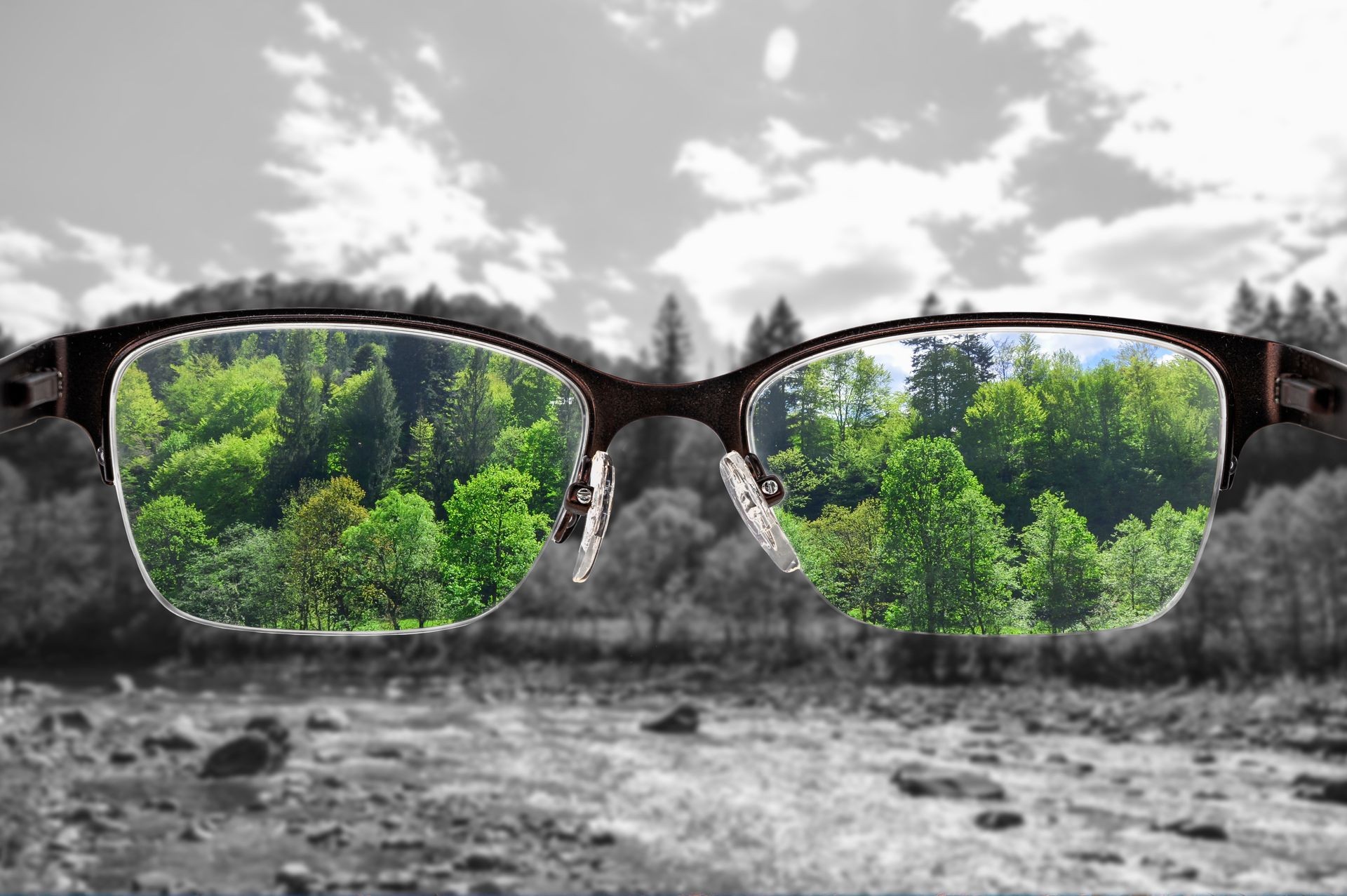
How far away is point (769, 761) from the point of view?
11148 millimetres

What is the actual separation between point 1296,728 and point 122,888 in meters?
14.6

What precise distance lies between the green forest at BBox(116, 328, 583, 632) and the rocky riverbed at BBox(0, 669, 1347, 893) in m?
9.78

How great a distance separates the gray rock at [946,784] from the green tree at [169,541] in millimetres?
11230

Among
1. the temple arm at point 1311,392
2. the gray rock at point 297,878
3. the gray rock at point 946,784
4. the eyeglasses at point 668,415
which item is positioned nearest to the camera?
the temple arm at point 1311,392

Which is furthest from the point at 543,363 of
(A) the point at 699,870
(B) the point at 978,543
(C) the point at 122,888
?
(C) the point at 122,888

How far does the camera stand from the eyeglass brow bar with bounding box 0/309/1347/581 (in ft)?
1.58

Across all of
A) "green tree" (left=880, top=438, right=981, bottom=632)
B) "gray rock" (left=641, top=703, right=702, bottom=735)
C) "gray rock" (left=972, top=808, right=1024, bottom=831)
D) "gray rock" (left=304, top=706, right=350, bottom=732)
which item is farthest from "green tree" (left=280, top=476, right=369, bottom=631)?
"gray rock" (left=304, top=706, right=350, bottom=732)

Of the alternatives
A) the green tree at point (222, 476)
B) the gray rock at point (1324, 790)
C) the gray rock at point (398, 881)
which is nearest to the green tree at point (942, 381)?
the green tree at point (222, 476)

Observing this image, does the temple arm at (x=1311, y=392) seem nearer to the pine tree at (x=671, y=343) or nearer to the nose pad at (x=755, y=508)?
the nose pad at (x=755, y=508)

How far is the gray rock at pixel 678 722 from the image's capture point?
38.3 ft

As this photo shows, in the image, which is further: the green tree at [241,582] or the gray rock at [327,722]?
the gray rock at [327,722]

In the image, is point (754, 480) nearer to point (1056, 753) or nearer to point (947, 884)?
point (947, 884)

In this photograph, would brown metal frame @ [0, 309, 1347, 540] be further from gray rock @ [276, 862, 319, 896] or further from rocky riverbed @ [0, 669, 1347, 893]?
gray rock @ [276, 862, 319, 896]

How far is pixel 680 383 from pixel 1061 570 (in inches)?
12.7
